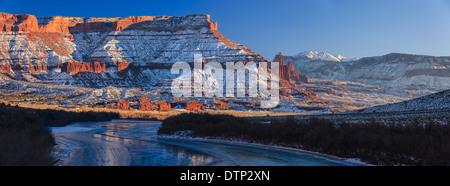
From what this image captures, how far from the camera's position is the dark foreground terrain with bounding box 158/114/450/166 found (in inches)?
671

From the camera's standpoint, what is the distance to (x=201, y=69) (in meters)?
183

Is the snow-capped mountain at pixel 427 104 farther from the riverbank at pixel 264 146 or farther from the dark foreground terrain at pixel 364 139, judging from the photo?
the riverbank at pixel 264 146

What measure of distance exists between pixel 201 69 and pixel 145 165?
165 m

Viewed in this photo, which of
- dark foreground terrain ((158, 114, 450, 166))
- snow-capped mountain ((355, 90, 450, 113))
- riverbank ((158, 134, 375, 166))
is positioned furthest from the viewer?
snow-capped mountain ((355, 90, 450, 113))

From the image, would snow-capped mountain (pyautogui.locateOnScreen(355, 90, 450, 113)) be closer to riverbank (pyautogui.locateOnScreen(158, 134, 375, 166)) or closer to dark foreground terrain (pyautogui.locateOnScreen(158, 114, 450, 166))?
dark foreground terrain (pyautogui.locateOnScreen(158, 114, 450, 166))

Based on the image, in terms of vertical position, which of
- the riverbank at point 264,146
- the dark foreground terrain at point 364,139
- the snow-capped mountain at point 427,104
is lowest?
the riverbank at point 264,146

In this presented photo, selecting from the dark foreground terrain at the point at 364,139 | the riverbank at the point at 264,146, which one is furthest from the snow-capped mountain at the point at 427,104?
the riverbank at the point at 264,146

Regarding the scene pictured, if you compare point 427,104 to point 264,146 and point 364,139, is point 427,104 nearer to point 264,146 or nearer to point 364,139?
point 264,146

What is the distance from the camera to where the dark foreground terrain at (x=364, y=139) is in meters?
17.0

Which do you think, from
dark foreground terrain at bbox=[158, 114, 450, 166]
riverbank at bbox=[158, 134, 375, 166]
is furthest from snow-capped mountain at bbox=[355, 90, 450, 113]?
riverbank at bbox=[158, 134, 375, 166]

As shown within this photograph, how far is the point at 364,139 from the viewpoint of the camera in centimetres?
2102

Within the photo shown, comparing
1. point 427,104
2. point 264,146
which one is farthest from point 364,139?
point 427,104
